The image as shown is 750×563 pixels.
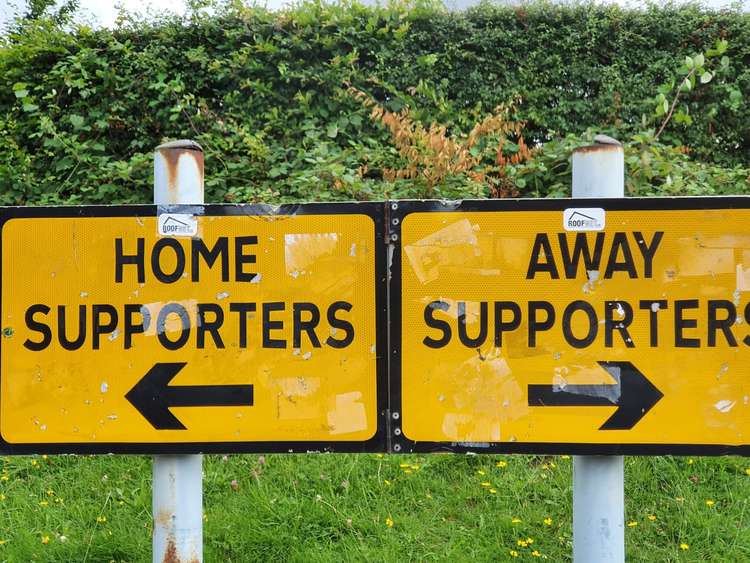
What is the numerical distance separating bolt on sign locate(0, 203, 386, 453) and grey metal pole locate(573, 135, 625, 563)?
51 cm

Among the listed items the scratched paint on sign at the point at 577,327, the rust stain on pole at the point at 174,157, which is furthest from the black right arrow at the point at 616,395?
the rust stain on pole at the point at 174,157

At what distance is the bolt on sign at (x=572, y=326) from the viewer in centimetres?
156

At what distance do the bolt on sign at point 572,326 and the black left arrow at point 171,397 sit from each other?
0.39 meters

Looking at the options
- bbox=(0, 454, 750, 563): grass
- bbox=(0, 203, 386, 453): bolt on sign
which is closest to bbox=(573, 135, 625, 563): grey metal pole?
bbox=(0, 203, 386, 453): bolt on sign

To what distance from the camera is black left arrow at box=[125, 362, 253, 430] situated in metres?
1.62

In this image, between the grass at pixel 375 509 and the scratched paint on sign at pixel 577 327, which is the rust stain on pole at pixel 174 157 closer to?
the scratched paint on sign at pixel 577 327

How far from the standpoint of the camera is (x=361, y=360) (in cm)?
162

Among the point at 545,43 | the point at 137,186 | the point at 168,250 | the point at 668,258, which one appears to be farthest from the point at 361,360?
the point at 545,43

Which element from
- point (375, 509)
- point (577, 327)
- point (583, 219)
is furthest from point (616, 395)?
point (375, 509)

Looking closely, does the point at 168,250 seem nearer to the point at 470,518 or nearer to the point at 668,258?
the point at 668,258

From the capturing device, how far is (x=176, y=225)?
5.37ft

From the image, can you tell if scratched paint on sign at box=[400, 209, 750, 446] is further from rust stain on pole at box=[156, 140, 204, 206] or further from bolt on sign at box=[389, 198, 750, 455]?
rust stain on pole at box=[156, 140, 204, 206]

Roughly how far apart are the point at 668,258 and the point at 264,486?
218 cm

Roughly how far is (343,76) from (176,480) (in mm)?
4754
